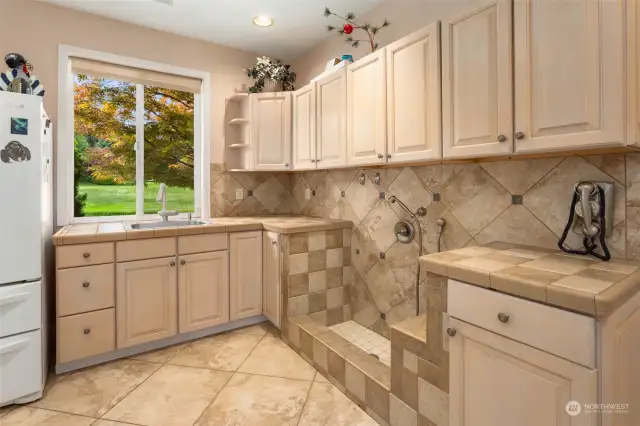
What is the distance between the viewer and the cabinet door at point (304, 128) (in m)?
2.64

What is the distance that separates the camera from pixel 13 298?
170 cm

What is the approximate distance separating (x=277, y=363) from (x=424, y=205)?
4.55 ft

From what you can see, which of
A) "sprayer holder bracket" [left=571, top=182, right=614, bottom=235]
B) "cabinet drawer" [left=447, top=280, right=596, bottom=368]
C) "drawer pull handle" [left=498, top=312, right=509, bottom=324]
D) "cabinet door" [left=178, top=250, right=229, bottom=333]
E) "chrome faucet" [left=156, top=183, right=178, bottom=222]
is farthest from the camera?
"chrome faucet" [left=156, top=183, right=178, bottom=222]

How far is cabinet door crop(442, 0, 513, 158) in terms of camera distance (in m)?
1.39

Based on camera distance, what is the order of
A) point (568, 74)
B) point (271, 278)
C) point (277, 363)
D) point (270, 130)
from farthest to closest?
point (270, 130) → point (271, 278) → point (277, 363) → point (568, 74)

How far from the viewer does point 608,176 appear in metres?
1.39

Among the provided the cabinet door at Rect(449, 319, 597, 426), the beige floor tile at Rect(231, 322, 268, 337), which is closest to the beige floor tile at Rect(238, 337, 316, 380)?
the beige floor tile at Rect(231, 322, 268, 337)

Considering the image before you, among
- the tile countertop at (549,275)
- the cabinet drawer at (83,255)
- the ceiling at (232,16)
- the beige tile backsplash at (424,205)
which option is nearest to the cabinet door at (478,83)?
the beige tile backsplash at (424,205)

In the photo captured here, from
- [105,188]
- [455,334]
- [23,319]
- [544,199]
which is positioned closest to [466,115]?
[544,199]

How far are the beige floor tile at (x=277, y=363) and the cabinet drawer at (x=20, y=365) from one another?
106cm

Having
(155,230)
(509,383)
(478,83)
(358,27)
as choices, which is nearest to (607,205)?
(478,83)

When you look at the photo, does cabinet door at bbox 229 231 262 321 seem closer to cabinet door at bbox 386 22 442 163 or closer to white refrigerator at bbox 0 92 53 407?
white refrigerator at bbox 0 92 53 407

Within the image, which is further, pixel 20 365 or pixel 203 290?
pixel 203 290

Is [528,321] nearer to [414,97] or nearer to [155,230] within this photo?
[414,97]
